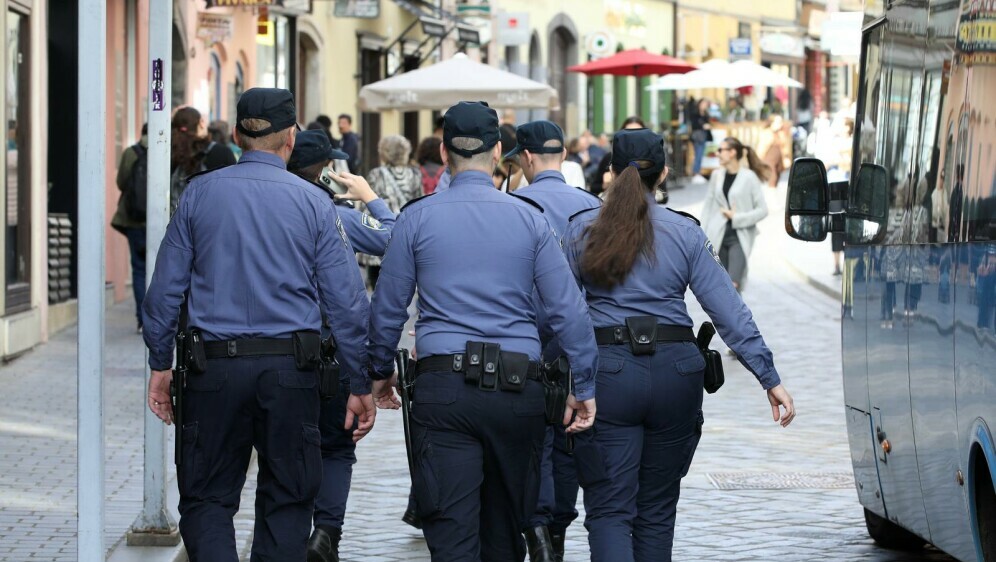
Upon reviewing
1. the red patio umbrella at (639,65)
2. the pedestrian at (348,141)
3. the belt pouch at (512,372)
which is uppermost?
the red patio umbrella at (639,65)

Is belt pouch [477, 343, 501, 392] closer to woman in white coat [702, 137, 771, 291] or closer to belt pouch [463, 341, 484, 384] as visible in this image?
belt pouch [463, 341, 484, 384]

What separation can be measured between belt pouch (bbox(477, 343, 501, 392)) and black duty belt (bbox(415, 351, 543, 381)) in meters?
0.04

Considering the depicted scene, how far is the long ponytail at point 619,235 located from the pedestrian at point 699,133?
40.6 m

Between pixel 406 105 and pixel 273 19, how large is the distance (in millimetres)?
8787

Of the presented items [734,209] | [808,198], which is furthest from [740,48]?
[808,198]

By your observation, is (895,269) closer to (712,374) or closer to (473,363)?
(712,374)

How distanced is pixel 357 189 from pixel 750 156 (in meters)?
10.00

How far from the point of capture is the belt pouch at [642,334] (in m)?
6.55

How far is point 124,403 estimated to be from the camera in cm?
1267

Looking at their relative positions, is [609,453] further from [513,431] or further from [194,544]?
[194,544]

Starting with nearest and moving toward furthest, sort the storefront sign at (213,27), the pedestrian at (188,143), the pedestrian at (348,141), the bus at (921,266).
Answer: the bus at (921,266) → the pedestrian at (188,143) → the storefront sign at (213,27) → the pedestrian at (348,141)

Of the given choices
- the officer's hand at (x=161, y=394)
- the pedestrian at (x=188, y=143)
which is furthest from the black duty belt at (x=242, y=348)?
the pedestrian at (x=188, y=143)

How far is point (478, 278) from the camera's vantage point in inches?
234

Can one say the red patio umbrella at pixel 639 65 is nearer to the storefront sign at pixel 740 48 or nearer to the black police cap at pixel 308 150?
the storefront sign at pixel 740 48
